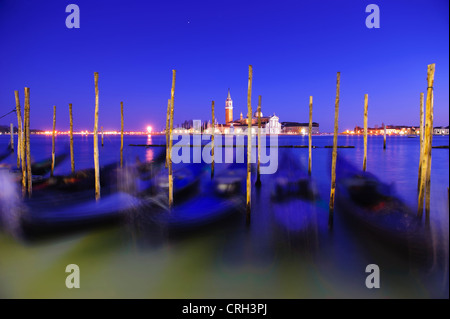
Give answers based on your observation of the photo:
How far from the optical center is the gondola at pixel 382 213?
622 cm

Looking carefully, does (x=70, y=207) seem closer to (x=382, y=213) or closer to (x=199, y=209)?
(x=199, y=209)

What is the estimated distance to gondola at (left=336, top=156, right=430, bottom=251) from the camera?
622cm

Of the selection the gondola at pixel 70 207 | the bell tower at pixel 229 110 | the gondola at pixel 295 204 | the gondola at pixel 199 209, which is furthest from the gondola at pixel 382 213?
the bell tower at pixel 229 110

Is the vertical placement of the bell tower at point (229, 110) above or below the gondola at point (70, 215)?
above

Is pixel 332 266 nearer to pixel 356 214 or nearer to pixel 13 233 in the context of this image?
pixel 356 214

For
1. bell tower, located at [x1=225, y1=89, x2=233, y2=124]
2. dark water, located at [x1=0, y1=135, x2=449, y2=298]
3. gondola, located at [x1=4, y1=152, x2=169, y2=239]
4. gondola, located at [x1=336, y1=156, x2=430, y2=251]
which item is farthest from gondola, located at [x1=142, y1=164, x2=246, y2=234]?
bell tower, located at [x1=225, y1=89, x2=233, y2=124]

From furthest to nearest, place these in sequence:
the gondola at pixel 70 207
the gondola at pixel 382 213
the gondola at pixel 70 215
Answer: the gondola at pixel 70 207 → the gondola at pixel 70 215 → the gondola at pixel 382 213

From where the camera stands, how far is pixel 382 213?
8086mm

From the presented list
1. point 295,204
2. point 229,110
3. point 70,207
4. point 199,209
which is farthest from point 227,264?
point 229,110

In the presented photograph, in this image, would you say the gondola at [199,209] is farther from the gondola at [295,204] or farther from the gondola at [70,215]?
the gondola at [295,204]

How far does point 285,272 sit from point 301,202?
5.02m

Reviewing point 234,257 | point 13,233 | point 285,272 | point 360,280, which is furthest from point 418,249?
point 13,233

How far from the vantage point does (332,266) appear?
514 cm

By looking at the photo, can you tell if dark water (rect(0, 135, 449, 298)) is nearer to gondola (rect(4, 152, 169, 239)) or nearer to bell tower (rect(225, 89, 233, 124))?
gondola (rect(4, 152, 169, 239))
